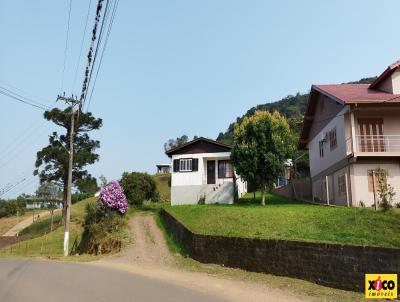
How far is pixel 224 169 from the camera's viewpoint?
126 feet

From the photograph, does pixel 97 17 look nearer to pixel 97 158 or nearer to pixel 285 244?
pixel 285 244

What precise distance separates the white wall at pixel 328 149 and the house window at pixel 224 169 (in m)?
6.97

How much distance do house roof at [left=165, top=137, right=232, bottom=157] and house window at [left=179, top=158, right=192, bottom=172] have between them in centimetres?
77

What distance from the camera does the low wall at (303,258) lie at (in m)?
12.7

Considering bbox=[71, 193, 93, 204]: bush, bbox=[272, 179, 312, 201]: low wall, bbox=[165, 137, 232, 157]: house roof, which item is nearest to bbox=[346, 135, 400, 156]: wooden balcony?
bbox=[272, 179, 312, 201]: low wall

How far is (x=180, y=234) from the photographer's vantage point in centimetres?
2453

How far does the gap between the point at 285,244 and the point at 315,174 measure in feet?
62.7

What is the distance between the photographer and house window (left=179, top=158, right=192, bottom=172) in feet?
124

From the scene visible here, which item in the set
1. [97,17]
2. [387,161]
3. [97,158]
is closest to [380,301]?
[97,17]

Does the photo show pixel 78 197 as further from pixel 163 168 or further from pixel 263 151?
pixel 263 151

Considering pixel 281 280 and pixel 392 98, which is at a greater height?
pixel 392 98

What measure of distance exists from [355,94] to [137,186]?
68.3ft

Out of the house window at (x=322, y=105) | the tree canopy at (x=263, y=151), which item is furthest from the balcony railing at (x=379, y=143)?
the house window at (x=322, y=105)

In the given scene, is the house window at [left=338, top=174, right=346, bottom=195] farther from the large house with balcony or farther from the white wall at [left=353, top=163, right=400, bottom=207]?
the white wall at [left=353, top=163, right=400, bottom=207]
